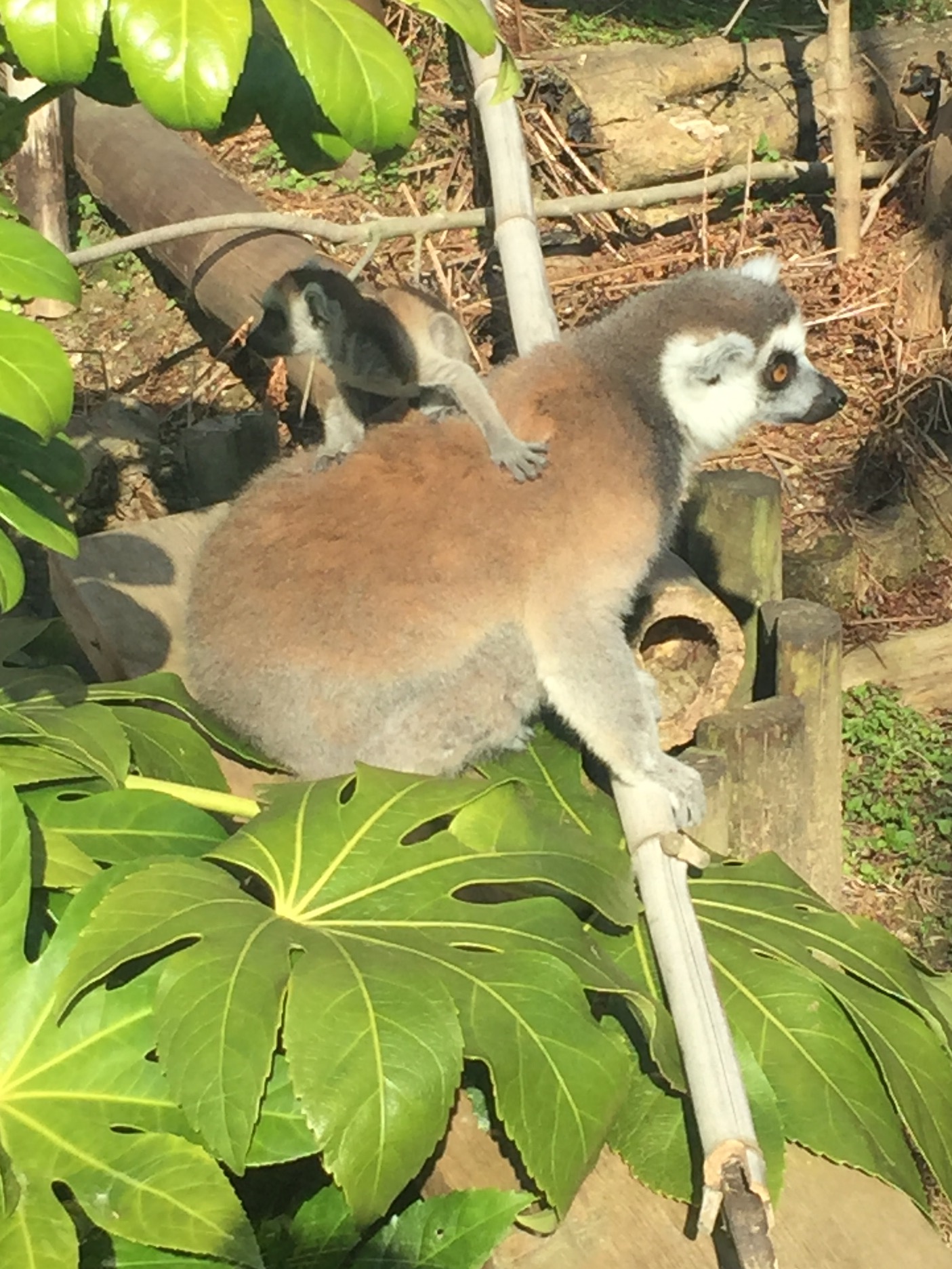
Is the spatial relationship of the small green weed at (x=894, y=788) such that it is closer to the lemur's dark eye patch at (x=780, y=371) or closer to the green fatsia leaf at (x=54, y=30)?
the lemur's dark eye patch at (x=780, y=371)

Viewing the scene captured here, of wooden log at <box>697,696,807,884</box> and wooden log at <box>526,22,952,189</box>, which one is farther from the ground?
wooden log at <box>526,22,952,189</box>

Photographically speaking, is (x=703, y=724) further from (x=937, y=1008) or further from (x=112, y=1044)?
(x=112, y=1044)

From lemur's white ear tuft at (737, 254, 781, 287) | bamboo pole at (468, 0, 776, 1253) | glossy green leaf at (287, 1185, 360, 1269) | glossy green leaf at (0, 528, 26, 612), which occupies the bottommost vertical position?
glossy green leaf at (287, 1185, 360, 1269)

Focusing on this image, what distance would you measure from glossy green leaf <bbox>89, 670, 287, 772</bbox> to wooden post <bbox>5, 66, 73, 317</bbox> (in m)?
3.78

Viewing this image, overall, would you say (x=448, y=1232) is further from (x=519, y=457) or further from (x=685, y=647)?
(x=685, y=647)

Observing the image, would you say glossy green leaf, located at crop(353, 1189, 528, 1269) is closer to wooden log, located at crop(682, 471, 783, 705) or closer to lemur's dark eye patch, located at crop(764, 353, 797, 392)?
wooden log, located at crop(682, 471, 783, 705)

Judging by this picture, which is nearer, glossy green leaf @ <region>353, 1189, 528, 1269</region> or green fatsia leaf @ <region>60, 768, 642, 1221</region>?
green fatsia leaf @ <region>60, 768, 642, 1221</region>

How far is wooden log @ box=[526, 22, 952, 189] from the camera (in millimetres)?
5922

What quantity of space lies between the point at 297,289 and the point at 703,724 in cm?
162

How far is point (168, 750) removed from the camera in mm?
2145

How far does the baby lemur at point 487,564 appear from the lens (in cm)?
252

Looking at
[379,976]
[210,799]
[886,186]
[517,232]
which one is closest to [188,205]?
[517,232]

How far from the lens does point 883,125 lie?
5.95 m

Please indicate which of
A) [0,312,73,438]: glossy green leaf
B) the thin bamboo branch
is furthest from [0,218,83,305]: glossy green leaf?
the thin bamboo branch
